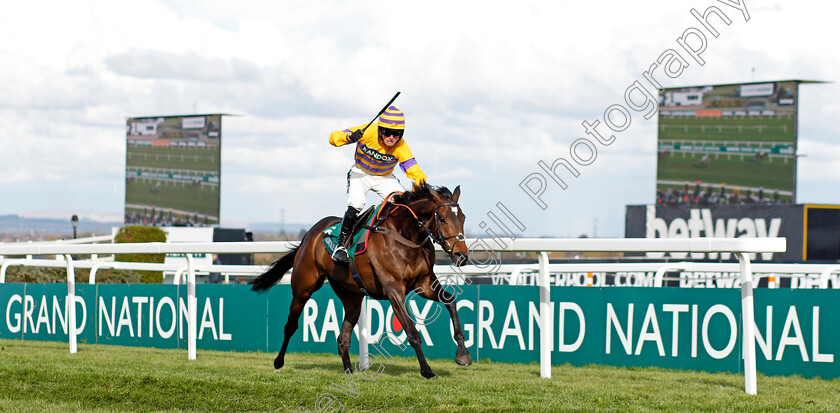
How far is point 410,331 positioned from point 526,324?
2478 millimetres

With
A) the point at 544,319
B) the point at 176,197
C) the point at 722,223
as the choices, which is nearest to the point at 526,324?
the point at 544,319

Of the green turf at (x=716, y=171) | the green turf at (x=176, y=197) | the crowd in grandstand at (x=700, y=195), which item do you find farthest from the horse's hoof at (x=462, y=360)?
the green turf at (x=176, y=197)

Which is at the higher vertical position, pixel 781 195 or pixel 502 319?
pixel 781 195

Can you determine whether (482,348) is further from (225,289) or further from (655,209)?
(655,209)

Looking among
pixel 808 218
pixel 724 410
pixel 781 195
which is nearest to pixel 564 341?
pixel 724 410

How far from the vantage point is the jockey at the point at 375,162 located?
681 cm

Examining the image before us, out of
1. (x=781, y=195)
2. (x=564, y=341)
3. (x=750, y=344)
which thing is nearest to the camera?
→ (x=750, y=344)

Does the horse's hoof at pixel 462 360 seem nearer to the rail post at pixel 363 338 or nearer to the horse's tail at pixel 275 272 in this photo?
the rail post at pixel 363 338

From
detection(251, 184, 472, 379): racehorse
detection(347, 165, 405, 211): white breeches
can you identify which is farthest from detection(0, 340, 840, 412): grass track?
detection(347, 165, 405, 211): white breeches

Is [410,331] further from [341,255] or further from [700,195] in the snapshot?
[700,195]

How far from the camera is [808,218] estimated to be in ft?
81.4

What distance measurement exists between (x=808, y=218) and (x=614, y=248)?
21.0m

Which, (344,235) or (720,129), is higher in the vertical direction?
(720,129)

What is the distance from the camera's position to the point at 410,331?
6223mm
